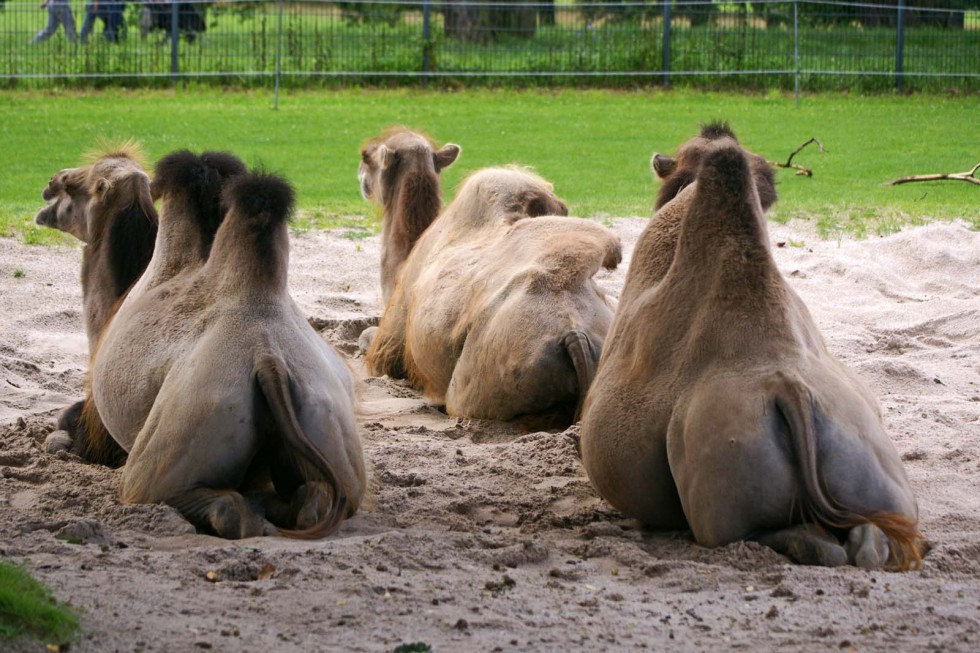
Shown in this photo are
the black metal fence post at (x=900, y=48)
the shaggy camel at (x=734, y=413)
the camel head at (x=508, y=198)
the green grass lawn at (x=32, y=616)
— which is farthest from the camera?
the black metal fence post at (x=900, y=48)

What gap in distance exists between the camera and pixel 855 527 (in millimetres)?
4453

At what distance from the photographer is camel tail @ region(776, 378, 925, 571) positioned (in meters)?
4.44

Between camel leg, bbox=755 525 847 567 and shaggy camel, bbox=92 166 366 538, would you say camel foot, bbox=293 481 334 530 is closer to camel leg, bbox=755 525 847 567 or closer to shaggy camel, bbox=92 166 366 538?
shaggy camel, bbox=92 166 366 538

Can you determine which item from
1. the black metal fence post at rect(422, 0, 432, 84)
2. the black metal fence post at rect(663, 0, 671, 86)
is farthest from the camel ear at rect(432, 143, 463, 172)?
the black metal fence post at rect(663, 0, 671, 86)

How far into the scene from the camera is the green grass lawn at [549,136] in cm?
1381

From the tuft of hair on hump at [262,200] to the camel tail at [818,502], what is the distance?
6.84 feet

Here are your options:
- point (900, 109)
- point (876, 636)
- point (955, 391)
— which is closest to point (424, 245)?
point (955, 391)

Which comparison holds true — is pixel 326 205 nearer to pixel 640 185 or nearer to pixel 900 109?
pixel 640 185

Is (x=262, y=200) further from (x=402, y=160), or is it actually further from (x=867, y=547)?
(x=402, y=160)

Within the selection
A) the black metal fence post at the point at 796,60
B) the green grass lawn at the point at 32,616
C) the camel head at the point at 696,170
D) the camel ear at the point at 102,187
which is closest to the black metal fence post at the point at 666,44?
the black metal fence post at the point at 796,60

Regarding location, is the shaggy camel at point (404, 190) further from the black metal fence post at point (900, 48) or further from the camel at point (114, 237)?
the black metal fence post at point (900, 48)

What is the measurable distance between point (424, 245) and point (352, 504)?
148 inches

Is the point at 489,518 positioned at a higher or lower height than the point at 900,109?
lower

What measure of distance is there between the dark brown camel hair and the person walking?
19433 mm
